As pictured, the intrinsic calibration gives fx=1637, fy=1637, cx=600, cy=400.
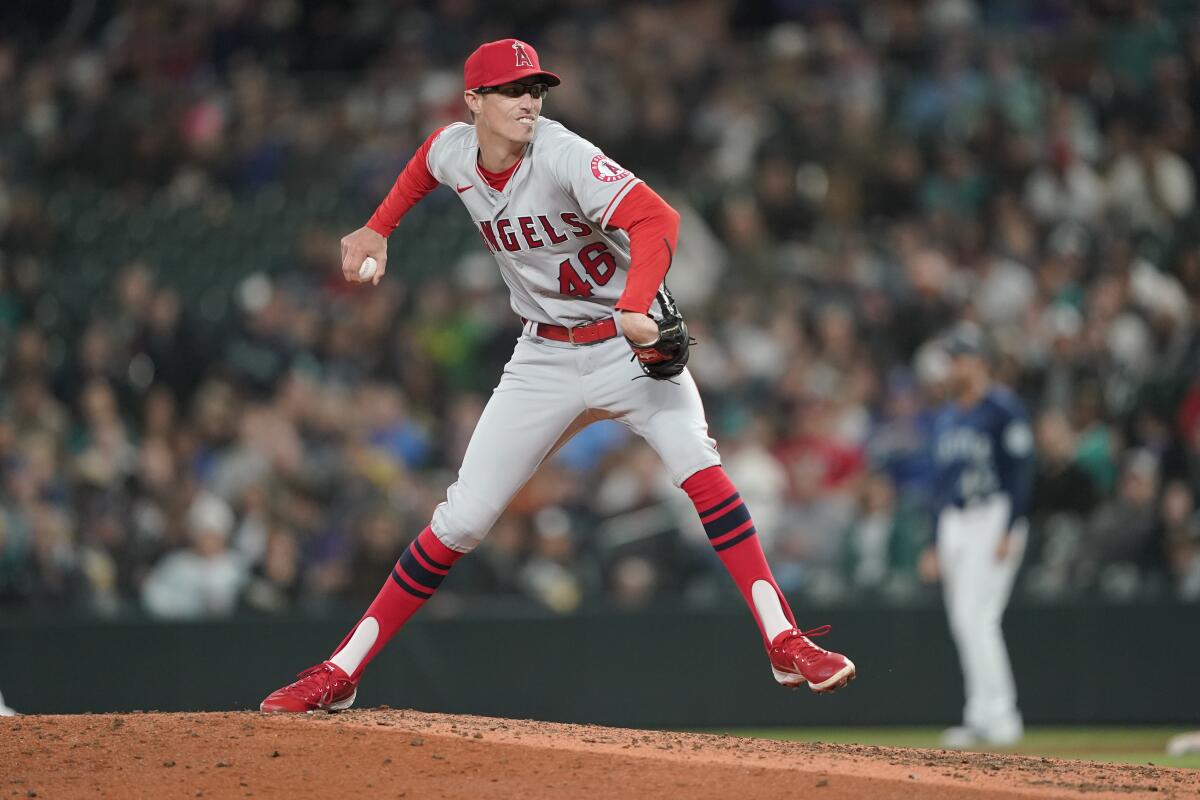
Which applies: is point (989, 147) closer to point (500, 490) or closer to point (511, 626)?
point (511, 626)

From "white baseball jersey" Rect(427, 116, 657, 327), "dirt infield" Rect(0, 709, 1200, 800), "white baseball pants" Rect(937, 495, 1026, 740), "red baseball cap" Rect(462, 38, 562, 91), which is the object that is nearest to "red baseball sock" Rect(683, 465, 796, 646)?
"dirt infield" Rect(0, 709, 1200, 800)

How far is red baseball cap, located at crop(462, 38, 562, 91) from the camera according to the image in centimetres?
493

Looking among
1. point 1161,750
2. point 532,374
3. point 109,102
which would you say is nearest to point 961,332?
point 1161,750

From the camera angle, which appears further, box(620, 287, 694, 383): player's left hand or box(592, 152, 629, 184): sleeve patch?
box(592, 152, 629, 184): sleeve patch

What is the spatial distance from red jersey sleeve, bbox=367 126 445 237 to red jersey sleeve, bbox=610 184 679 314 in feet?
3.06

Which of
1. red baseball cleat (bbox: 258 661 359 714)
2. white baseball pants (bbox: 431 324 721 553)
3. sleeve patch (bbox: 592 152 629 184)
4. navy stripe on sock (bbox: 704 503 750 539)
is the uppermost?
sleeve patch (bbox: 592 152 629 184)

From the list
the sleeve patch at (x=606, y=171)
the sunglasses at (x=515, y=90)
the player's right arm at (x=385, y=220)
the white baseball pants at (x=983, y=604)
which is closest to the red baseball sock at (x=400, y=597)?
the player's right arm at (x=385, y=220)

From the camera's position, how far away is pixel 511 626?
31.1 feet

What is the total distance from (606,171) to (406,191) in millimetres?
952

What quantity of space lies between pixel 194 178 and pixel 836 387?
5.56 metres

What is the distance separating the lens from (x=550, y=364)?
5172 millimetres

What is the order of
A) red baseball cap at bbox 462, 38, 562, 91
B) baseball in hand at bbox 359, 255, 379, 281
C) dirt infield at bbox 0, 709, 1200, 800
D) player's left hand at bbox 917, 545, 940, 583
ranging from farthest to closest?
player's left hand at bbox 917, 545, 940, 583, baseball in hand at bbox 359, 255, 379, 281, red baseball cap at bbox 462, 38, 562, 91, dirt infield at bbox 0, 709, 1200, 800

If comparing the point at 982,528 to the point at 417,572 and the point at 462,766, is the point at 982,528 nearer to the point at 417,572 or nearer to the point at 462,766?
the point at 417,572

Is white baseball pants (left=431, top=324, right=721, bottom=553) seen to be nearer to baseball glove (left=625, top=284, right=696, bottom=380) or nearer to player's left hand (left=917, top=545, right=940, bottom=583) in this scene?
baseball glove (left=625, top=284, right=696, bottom=380)
